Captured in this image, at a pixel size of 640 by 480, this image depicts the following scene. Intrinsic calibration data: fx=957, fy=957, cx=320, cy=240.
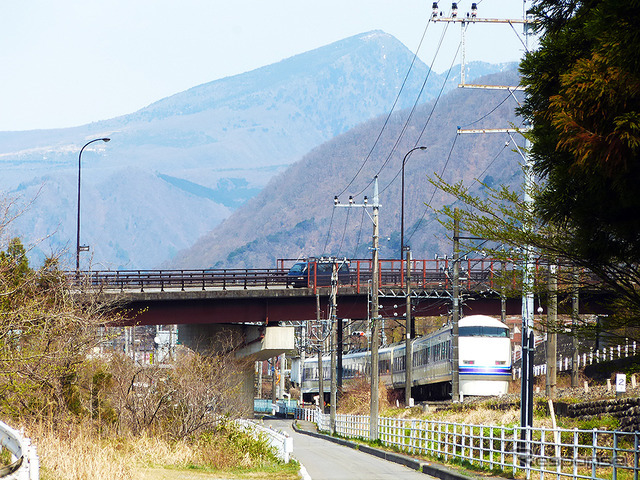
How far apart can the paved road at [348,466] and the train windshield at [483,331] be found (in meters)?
16.7

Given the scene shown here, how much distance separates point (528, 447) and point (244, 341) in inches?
1746

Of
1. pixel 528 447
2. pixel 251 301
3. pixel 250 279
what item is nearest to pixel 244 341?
pixel 251 301

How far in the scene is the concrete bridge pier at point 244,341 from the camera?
58812mm

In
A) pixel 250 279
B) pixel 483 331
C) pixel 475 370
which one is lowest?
pixel 475 370

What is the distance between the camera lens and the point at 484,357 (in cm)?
4950

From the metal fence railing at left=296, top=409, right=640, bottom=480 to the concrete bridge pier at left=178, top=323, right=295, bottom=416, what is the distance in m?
17.2

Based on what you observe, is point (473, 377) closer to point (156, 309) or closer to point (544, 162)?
point (156, 309)

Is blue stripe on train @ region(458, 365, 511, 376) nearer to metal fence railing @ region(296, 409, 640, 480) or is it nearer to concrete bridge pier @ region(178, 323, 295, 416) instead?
metal fence railing @ region(296, 409, 640, 480)

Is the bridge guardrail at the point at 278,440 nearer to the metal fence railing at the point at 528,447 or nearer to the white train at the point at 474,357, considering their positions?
the metal fence railing at the point at 528,447

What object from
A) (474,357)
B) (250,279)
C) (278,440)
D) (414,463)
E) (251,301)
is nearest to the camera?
(414,463)

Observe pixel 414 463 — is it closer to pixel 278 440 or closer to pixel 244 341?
pixel 278 440

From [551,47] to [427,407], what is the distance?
105 feet

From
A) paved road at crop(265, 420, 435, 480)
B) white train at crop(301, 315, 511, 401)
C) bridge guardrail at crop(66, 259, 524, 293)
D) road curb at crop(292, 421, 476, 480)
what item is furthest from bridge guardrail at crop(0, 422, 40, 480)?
bridge guardrail at crop(66, 259, 524, 293)

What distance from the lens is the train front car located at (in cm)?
4922
